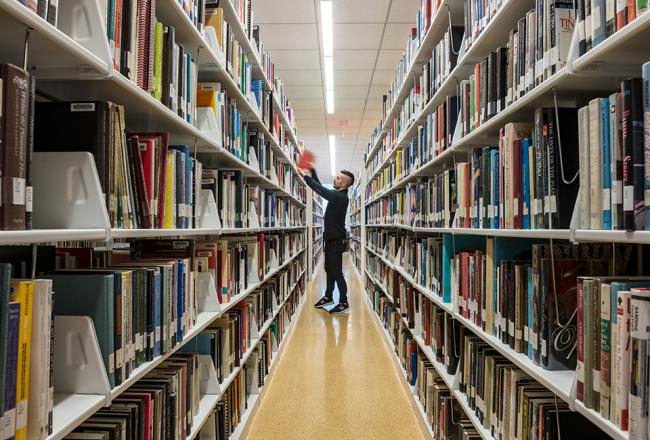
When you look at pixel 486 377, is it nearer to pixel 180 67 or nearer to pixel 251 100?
pixel 180 67

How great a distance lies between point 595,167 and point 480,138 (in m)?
0.96

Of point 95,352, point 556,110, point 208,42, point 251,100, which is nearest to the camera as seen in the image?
point 95,352

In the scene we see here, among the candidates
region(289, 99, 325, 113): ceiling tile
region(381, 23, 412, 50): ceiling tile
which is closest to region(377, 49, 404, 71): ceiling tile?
region(381, 23, 412, 50): ceiling tile

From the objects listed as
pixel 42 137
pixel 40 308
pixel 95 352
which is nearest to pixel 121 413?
pixel 95 352

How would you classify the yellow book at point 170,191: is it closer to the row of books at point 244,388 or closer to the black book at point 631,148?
the row of books at point 244,388

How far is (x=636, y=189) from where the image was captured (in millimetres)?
814

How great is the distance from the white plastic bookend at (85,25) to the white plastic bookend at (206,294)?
1.11 meters

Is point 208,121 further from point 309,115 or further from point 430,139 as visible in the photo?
point 309,115

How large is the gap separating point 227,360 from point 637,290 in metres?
1.81

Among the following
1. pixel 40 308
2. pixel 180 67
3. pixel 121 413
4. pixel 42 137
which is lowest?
pixel 121 413

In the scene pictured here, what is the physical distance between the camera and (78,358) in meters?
1.03

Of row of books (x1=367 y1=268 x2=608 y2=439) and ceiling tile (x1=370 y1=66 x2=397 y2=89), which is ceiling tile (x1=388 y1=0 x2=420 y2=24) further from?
row of books (x1=367 y1=268 x2=608 y2=439)

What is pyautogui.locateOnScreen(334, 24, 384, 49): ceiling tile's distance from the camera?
14.7 ft

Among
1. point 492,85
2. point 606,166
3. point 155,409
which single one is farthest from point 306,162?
point 606,166
